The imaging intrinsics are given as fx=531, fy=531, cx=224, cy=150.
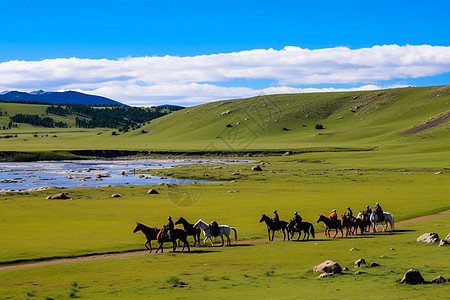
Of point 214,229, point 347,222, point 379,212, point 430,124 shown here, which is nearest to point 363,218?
point 379,212

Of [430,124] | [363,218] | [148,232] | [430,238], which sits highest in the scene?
[430,124]

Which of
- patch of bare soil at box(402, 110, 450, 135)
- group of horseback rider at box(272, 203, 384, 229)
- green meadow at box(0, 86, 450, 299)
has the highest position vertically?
patch of bare soil at box(402, 110, 450, 135)

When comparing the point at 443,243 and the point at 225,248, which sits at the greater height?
the point at 443,243

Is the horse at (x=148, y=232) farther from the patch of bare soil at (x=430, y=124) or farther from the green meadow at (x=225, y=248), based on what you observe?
the patch of bare soil at (x=430, y=124)

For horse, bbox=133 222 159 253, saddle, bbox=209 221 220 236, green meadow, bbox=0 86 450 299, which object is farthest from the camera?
saddle, bbox=209 221 220 236

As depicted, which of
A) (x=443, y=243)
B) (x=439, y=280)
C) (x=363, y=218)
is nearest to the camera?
(x=439, y=280)

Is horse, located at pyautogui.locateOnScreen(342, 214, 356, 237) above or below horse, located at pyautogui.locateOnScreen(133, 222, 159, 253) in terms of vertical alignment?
above

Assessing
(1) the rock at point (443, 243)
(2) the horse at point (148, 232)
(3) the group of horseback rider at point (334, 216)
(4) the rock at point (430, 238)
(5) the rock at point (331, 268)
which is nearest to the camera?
(5) the rock at point (331, 268)

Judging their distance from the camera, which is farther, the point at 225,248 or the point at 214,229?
the point at 214,229

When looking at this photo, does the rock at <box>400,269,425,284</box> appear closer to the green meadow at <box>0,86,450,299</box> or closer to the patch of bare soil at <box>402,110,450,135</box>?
the green meadow at <box>0,86,450,299</box>

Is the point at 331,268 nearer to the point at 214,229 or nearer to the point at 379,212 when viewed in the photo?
the point at 214,229

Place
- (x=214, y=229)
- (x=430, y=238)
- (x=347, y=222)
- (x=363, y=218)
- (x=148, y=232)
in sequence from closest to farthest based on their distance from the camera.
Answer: (x=430, y=238) → (x=148, y=232) → (x=214, y=229) → (x=347, y=222) → (x=363, y=218)

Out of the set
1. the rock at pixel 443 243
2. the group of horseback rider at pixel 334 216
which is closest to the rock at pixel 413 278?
the rock at pixel 443 243

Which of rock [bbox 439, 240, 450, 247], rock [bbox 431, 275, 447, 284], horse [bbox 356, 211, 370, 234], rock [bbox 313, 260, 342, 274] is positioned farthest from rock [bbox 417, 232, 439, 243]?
rock [bbox 431, 275, 447, 284]
